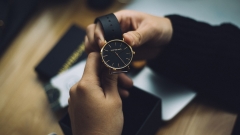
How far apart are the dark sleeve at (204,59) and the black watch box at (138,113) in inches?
5.1

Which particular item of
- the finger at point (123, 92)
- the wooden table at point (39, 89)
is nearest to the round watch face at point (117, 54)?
the finger at point (123, 92)

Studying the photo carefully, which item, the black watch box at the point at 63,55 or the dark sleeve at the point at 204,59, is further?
the black watch box at the point at 63,55

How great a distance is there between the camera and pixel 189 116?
2.25 feet

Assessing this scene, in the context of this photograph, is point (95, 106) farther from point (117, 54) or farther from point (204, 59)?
point (204, 59)

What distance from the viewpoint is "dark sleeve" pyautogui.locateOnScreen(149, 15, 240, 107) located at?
67cm

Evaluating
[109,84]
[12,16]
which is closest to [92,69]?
[109,84]

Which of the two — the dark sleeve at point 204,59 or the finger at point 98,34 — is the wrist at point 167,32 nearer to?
the dark sleeve at point 204,59

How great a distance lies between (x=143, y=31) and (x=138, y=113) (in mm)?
194

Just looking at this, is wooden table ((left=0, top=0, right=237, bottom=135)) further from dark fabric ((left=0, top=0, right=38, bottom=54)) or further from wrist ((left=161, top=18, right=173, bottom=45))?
wrist ((left=161, top=18, right=173, bottom=45))

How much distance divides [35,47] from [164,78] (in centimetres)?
44

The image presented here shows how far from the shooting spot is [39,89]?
2.62 feet

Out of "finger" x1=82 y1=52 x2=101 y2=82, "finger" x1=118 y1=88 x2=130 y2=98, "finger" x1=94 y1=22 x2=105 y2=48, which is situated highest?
"finger" x1=94 y1=22 x2=105 y2=48

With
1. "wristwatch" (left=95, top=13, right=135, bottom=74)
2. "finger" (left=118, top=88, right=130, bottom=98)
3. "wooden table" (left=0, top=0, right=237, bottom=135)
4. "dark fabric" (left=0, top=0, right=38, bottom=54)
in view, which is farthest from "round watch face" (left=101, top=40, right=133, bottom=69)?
"dark fabric" (left=0, top=0, right=38, bottom=54)

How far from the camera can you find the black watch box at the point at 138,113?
0.60 m
